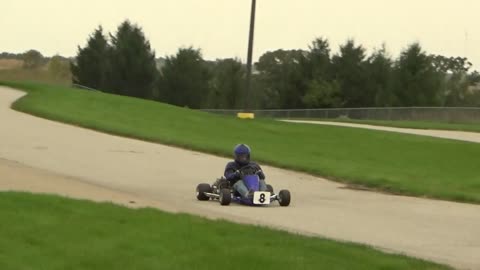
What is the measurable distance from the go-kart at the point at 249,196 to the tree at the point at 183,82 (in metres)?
57.2

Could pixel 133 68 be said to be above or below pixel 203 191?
above

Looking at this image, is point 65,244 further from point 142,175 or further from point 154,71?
point 154,71

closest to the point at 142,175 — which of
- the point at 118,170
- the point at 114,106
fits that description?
the point at 118,170

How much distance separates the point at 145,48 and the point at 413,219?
201 feet

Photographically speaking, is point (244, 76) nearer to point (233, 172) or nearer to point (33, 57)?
point (33, 57)

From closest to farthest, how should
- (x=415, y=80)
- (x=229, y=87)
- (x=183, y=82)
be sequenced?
Answer: (x=415, y=80)
(x=183, y=82)
(x=229, y=87)

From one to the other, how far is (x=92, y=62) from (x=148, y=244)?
69.4 m

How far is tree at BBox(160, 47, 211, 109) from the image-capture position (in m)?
72.7

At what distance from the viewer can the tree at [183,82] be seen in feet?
238

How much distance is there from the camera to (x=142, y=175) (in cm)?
1867

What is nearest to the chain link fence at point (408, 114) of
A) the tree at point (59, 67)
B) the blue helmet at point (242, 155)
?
the tree at point (59, 67)

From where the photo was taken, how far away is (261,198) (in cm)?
1489

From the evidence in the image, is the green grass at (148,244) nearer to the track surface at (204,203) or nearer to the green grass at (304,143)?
the track surface at (204,203)

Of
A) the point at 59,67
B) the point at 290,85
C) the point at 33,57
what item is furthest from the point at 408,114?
the point at 33,57
